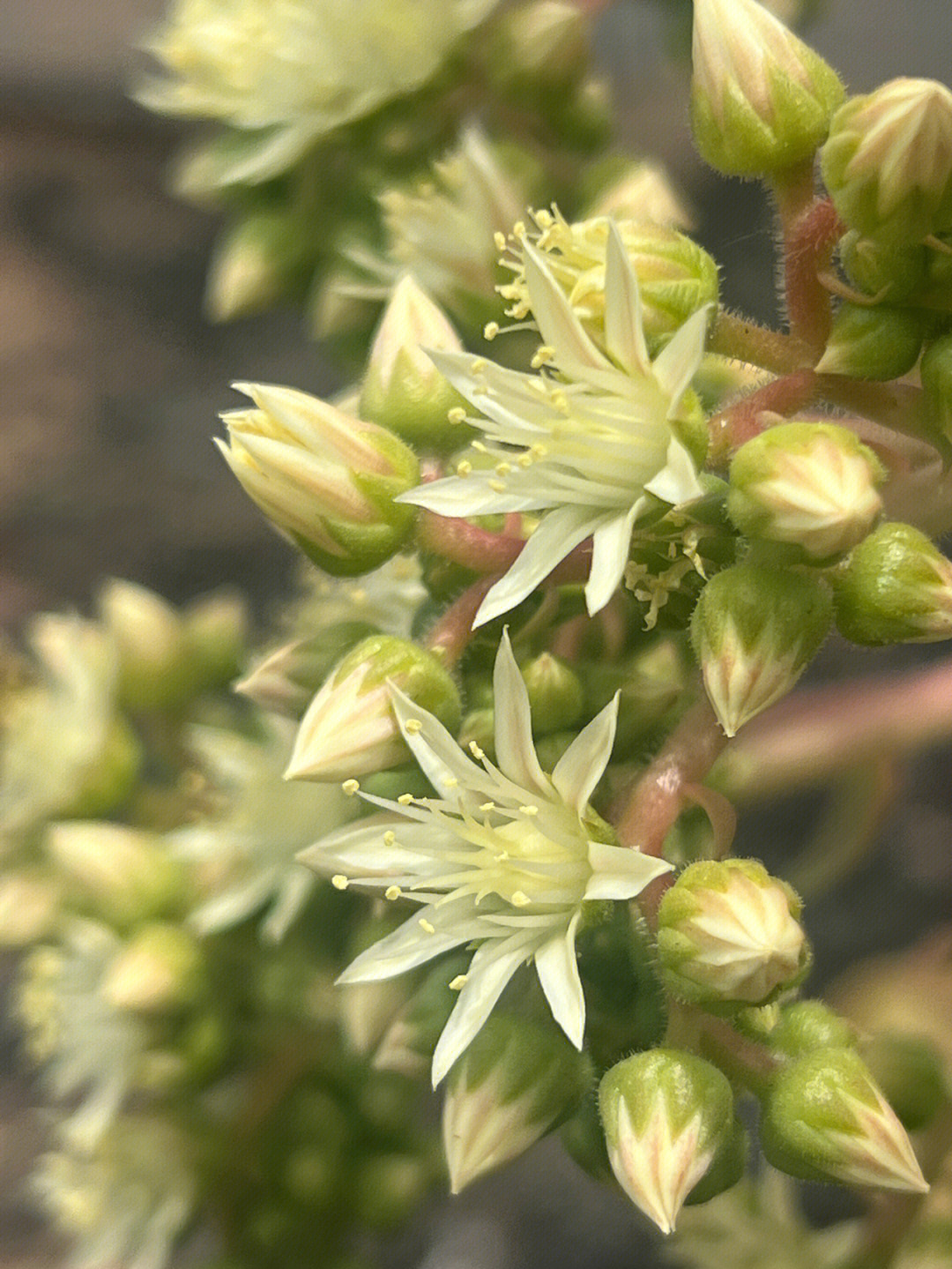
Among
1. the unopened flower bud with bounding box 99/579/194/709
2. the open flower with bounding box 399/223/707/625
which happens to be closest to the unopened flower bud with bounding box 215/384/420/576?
the open flower with bounding box 399/223/707/625

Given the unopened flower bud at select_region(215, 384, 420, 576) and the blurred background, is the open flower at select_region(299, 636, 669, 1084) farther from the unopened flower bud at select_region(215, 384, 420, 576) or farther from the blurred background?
the blurred background

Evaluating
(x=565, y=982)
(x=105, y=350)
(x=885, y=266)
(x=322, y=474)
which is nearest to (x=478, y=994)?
(x=565, y=982)

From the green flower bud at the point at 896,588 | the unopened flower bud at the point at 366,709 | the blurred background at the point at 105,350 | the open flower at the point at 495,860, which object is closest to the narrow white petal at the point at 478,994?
the open flower at the point at 495,860

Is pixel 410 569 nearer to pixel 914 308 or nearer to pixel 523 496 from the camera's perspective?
pixel 523 496

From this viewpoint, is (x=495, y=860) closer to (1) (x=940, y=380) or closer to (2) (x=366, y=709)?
(2) (x=366, y=709)

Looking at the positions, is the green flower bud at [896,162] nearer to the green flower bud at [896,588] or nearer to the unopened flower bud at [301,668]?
the green flower bud at [896,588]

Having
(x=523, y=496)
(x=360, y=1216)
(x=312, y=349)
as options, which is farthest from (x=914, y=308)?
(x=312, y=349)
